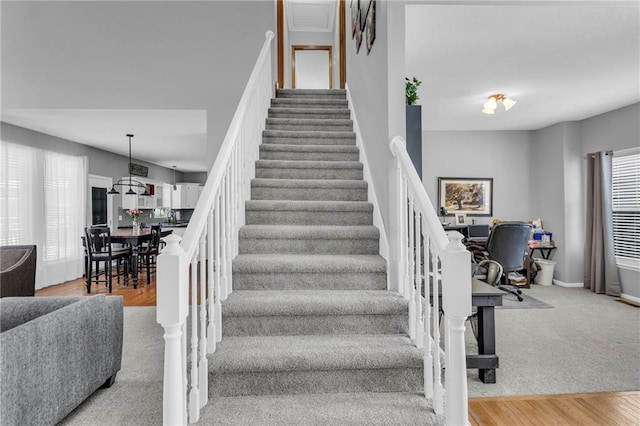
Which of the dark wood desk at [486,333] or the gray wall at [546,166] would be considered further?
the gray wall at [546,166]

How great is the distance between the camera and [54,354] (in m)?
1.82

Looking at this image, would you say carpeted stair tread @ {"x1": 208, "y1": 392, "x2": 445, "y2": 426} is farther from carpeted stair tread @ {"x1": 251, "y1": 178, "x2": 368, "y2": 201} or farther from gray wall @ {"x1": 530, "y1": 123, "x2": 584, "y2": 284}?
gray wall @ {"x1": 530, "y1": 123, "x2": 584, "y2": 284}

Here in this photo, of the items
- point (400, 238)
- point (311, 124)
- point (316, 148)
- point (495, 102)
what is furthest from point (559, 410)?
point (495, 102)

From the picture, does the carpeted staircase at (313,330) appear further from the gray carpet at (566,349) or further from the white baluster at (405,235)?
the gray carpet at (566,349)

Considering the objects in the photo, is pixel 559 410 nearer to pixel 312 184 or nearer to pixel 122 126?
pixel 312 184

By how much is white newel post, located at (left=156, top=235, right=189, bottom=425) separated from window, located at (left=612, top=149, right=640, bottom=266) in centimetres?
596

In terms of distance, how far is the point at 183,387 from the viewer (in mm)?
1366

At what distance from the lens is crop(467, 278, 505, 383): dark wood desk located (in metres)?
2.38

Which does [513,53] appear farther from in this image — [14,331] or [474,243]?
[14,331]

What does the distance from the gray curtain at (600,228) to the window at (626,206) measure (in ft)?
0.56

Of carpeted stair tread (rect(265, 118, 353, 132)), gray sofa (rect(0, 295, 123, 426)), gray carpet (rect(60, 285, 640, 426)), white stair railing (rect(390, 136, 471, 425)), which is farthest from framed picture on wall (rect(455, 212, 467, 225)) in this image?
gray sofa (rect(0, 295, 123, 426))

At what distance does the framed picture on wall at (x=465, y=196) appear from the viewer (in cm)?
610

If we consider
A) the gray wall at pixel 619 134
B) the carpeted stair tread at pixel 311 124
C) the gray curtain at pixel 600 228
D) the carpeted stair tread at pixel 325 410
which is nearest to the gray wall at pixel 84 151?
the carpeted stair tread at pixel 311 124

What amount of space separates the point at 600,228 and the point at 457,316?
5.17 metres
